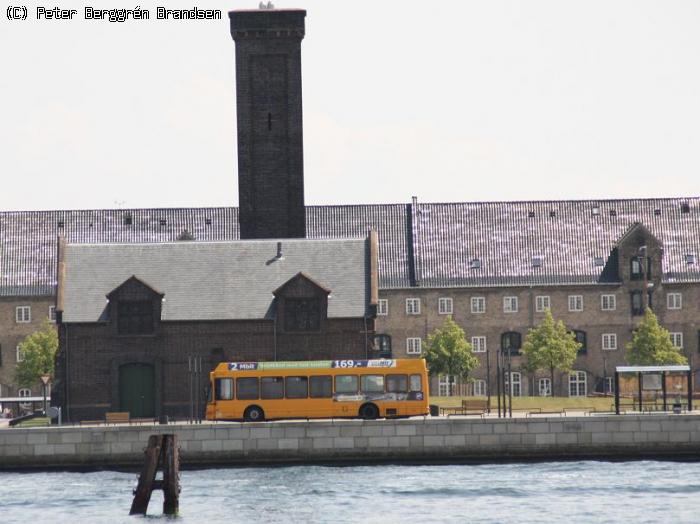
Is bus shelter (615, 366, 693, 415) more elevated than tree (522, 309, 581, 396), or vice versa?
tree (522, 309, 581, 396)

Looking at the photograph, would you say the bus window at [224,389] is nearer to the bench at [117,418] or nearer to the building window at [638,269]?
the bench at [117,418]

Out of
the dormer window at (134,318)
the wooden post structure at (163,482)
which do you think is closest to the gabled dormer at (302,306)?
the dormer window at (134,318)

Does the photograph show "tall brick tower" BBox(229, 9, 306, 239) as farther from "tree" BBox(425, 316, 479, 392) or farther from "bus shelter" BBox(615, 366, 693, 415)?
"bus shelter" BBox(615, 366, 693, 415)

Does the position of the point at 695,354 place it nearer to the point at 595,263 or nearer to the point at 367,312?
the point at 595,263

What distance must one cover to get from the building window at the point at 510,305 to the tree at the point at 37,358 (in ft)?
102

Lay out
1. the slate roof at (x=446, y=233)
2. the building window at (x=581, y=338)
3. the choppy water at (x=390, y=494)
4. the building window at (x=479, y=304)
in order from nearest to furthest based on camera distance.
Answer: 1. the choppy water at (x=390, y=494)
2. the building window at (x=581, y=338)
3. the building window at (x=479, y=304)
4. the slate roof at (x=446, y=233)

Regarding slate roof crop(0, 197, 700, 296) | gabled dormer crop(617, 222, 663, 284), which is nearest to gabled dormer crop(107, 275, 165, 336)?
slate roof crop(0, 197, 700, 296)

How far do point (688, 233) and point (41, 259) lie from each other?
45.4 metres

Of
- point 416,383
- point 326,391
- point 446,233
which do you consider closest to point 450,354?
point 446,233

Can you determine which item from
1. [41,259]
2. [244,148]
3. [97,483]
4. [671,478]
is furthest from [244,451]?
[41,259]

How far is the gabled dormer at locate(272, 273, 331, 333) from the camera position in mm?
105562

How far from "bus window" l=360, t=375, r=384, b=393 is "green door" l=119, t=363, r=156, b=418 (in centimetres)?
1477

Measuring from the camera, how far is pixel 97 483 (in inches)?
3167

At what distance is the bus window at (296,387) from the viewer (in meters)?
94.6
